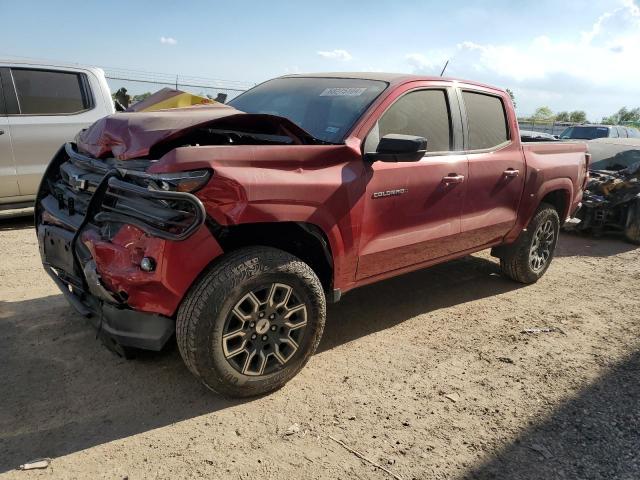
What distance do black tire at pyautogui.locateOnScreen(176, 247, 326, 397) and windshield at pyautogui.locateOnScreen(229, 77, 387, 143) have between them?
98 centimetres

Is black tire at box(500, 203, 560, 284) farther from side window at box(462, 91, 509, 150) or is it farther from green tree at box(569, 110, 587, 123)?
green tree at box(569, 110, 587, 123)

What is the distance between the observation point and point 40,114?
6.27 meters

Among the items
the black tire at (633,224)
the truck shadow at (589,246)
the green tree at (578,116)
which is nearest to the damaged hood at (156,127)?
the truck shadow at (589,246)

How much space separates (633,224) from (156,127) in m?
7.22

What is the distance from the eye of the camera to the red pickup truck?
2.60m

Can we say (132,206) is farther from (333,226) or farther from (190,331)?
(333,226)

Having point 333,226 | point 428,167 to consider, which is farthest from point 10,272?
point 428,167

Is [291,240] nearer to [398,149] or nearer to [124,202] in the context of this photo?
[398,149]

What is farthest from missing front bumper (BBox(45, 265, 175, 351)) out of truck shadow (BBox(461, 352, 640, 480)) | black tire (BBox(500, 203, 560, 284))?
black tire (BBox(500, 203, 560, 284))

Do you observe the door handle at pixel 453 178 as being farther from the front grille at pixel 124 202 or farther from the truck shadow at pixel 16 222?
the truck shadow at pixel 16 222

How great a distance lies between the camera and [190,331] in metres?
2.62

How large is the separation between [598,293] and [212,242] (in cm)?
425

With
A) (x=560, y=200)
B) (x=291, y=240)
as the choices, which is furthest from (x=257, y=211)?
(x=560, y=200)

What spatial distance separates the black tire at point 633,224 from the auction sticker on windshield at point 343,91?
5.76 metres
